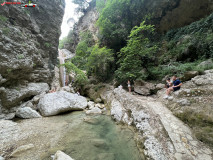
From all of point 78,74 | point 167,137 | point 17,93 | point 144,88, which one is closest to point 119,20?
point 78,74

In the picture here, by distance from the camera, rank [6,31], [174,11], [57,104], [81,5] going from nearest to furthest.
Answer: [6,31], [57,104], [174,11], [81,5]

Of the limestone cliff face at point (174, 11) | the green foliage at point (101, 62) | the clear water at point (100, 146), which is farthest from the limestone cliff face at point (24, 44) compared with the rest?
the limestone cliff face at point (174, 11)

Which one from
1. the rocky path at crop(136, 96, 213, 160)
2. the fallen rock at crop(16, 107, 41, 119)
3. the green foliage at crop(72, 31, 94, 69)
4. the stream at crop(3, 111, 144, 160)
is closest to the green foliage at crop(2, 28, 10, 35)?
the fallen rock at crop(16, 107, 41, 119)

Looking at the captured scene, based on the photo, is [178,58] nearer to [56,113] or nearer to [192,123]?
[192,123]

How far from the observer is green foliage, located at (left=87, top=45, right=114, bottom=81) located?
421 inches

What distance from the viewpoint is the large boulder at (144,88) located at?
6.75 metres

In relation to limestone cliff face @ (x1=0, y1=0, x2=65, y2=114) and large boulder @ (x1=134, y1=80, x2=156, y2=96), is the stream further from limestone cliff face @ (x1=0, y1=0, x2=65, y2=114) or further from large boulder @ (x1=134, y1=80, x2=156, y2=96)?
limestone cliff face @ (x1=0, y1=0, x2=65, y2=114)

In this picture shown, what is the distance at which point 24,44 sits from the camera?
7012mm

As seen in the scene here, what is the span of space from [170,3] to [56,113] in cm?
1618

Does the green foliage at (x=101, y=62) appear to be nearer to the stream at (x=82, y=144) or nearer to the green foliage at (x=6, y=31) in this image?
the green foliage at (x=6, y=31)

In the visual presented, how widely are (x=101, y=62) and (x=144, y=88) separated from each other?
6.34 metres

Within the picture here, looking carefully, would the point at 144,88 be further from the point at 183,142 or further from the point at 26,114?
the point at 26,114

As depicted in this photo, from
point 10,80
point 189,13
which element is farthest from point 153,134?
point 189,13

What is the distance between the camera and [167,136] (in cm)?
268
